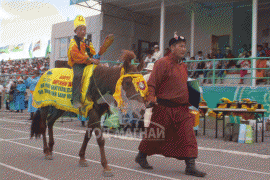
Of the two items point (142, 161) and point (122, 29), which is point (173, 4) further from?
point (142, 161)

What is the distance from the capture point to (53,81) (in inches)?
244

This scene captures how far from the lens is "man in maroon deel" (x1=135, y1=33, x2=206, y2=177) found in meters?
4.79

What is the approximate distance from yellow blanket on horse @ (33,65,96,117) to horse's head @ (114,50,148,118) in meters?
0.91

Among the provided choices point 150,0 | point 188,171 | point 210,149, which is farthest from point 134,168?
point 150,0

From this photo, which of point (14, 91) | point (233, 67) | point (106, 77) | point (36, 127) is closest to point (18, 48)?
point (14, 91)

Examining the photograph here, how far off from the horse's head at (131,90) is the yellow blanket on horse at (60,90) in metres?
0.91

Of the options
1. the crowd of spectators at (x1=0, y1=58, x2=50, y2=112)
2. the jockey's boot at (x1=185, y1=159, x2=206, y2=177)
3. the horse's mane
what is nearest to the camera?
the horse's mane

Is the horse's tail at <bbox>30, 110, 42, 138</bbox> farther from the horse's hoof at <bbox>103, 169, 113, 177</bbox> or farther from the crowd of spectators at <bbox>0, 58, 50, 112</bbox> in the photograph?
the crowd of spectators at <bbox>0, 58, 50, 112</bbox>

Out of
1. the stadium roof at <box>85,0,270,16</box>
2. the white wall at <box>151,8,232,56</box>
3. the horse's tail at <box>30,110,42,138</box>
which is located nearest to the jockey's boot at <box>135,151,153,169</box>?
the horse's tail at <box>30,110,42,138</box>

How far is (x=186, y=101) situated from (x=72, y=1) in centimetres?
1552

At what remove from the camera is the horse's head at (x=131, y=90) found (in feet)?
13.8

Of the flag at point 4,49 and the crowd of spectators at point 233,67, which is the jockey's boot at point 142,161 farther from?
the flag at point 4,49

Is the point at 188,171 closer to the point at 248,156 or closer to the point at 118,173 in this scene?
the point at 118,173

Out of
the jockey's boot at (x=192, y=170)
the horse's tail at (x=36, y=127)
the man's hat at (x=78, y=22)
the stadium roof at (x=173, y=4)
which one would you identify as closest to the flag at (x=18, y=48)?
the stadium roof at (x=173, y=4)
